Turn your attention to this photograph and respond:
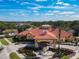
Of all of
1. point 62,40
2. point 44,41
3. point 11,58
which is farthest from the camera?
point 62,40

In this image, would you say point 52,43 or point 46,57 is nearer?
point 46,57

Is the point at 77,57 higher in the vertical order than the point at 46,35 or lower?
lower

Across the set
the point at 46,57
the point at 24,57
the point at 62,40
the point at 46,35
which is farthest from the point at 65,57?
the point at 62,40

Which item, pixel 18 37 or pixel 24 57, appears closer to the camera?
pixel 24 57

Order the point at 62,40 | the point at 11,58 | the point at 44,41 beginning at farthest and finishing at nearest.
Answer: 1. the point at 62,40
2. the point at 44,41
3. the point at 11,58

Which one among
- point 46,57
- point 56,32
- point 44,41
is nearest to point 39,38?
point 44,41

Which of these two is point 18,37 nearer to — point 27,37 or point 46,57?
point 27,37

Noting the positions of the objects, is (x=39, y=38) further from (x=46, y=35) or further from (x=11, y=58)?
(x=11, y=58)

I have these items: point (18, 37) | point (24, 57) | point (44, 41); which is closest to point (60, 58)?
point (24, 57)
